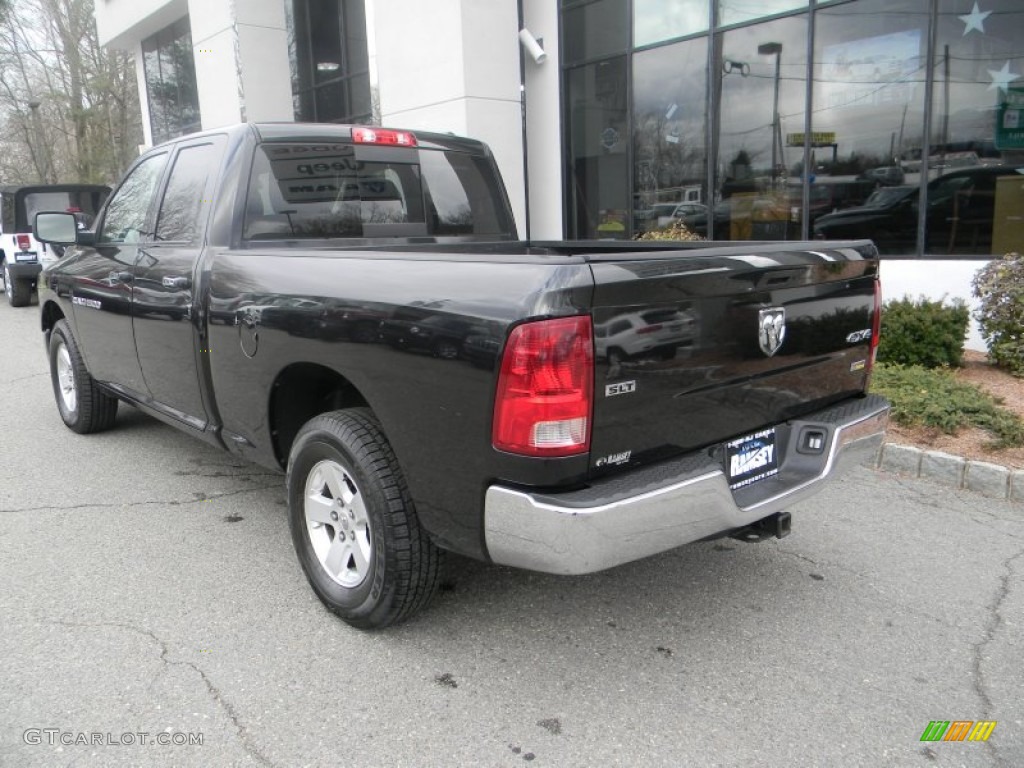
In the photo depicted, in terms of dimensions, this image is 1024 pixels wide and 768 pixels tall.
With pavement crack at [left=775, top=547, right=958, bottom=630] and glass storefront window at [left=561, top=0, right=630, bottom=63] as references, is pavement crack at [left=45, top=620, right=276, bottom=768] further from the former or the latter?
glass storefront window at [left=561, top=0, right=630, bottom=63]

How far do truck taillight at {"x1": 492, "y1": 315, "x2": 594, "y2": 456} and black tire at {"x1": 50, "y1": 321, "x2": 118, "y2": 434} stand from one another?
4.35m

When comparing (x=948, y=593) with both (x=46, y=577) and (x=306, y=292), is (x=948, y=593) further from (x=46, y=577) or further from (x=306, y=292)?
(x=46, y=577)

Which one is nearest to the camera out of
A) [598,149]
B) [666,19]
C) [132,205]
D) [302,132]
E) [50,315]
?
[302,132]

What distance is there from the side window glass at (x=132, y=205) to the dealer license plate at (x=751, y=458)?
11.7ft

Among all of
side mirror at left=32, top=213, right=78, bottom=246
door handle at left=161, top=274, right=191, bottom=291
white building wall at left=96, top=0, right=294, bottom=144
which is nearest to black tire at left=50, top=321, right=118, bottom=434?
side mirror at left=32, top=213, right=78, bottom=246

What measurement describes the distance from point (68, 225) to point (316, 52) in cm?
1341

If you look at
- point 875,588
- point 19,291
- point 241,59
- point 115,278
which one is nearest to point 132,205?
point 115,278

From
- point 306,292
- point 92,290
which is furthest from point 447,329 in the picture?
point 92,290

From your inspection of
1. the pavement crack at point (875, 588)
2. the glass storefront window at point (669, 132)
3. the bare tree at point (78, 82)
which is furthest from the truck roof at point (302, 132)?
the bare tree at point (78, 82)

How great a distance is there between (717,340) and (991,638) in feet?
5.48

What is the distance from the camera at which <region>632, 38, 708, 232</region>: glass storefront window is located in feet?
34.9

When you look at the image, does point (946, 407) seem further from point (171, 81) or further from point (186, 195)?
point (171, 81)

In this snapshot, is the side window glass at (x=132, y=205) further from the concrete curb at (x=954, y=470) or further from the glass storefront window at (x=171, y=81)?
the glass storefront window at (x=171, y=81)

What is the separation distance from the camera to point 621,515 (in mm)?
2377
